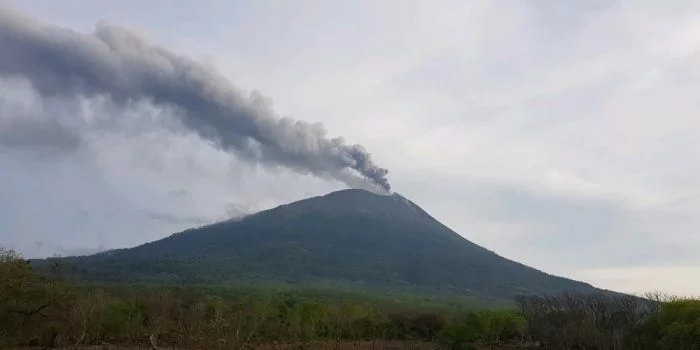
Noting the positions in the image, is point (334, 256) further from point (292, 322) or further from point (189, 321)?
point (189, 321)

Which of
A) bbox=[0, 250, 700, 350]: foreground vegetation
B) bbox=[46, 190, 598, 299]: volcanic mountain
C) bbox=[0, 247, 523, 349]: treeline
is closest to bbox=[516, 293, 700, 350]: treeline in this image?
bbox=[0, 250, 700, 350]: foreground vegetation

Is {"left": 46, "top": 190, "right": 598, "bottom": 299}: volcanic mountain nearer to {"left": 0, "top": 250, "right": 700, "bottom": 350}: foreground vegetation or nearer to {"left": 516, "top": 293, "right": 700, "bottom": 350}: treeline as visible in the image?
{"left": 0, "top": 250, "right": 700, "bottom": 350}: foreground vegetation

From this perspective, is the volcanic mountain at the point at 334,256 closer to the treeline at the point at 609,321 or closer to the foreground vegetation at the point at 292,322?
the foreground vegetation at the point at 292,322

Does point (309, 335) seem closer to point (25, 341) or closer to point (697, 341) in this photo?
point (25, 341)

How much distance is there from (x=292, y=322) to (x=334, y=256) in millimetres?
77615

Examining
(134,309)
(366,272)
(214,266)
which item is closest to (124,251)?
(214,266)

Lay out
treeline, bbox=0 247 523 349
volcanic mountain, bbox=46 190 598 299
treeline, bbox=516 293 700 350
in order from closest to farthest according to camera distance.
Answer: treeline, bbox=0 247 523 349 → treeline, bbox=516 293 700 350 → volcanic mountain, bbox=46 190 598 299

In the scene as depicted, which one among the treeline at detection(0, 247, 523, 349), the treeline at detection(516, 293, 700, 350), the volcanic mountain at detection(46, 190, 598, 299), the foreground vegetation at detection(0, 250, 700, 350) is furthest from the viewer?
the volcanic mountain at detection(46, 190, 598, 299)

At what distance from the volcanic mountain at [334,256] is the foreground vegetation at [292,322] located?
150 ft

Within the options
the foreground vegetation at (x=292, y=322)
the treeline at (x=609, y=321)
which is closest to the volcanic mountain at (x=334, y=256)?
the foreground vegetation at (x=292, y=322)

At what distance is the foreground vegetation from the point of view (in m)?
26.4

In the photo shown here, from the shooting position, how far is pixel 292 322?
42438mm

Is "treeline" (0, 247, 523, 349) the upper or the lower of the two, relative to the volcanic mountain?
lower

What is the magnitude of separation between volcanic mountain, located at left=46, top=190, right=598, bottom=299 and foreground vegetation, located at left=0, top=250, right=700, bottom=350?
4575 centimetres
